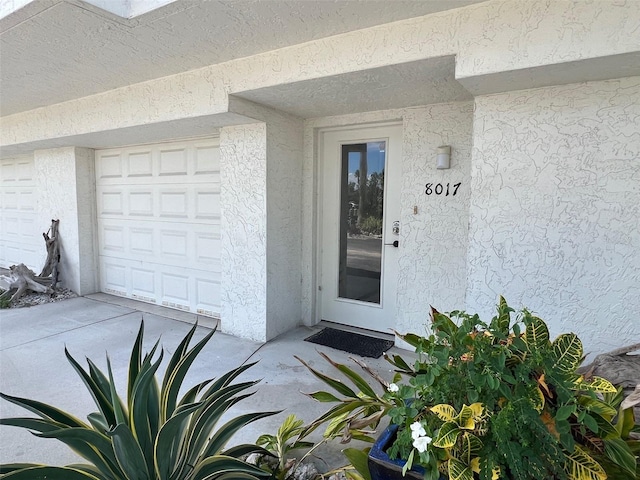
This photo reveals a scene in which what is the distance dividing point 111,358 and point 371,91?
3985 millimetres

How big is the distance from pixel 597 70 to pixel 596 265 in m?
1.41

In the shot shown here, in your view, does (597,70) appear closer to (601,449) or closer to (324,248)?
(601,449)

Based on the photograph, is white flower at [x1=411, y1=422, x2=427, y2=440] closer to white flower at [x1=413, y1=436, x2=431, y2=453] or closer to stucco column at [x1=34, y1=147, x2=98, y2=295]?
white flower at [x1=413, y1=436, x2=431, y2=453]

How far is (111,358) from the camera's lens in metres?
4.20

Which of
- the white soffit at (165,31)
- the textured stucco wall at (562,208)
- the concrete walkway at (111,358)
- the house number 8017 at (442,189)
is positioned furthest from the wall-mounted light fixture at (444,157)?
the concrete walkway at (111,358)

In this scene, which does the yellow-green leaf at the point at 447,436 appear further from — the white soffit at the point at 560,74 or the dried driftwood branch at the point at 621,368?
the white soffit at the point at 560,74

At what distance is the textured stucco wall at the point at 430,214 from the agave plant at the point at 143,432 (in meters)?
2.75

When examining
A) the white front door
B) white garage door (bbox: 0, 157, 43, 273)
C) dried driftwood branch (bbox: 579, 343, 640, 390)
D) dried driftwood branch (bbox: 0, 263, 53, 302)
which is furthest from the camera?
white garage door (bbox: 0, 157, 43, 273)

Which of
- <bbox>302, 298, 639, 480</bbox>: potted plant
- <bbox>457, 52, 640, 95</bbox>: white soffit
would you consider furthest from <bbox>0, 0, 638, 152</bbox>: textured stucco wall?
<bbox>302, 298, 639, 480</bbox>: potted plant

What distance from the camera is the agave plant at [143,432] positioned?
1571 millimetres

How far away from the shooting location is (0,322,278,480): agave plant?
1571 millimetres

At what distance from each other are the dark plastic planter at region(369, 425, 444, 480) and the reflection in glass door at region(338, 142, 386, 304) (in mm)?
3219

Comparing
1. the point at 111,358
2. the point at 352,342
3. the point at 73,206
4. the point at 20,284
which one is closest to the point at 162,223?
the point at 73,206

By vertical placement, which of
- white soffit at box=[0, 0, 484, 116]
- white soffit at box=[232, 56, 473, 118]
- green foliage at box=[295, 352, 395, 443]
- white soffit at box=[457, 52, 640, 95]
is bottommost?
green foliage at box=[295, 352, 395, 443]
